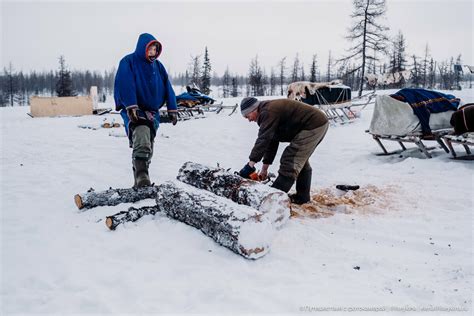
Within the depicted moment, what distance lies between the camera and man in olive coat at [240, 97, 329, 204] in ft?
12.8

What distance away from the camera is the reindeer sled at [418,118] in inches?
260

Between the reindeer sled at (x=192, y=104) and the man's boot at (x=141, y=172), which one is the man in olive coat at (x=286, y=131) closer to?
the man's boot at (x=141, y=172)

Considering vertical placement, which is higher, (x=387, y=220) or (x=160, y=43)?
(x=160, y=43)

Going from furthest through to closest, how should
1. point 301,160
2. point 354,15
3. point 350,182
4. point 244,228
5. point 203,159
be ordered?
point 354,15
point 203,159
point 350,182
point 301,160
point 244,228

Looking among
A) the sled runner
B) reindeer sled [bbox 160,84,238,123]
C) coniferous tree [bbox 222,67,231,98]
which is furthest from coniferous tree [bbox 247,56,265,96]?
the sled runner

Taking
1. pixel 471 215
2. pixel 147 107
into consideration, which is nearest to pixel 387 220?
pixel 471 215

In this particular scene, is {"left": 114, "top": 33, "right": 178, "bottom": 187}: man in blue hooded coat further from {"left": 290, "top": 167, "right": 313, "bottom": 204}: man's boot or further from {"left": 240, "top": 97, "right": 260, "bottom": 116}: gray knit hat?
{"left": 290, "top": 167, "right": 313, "bottom": 204}: man's boot

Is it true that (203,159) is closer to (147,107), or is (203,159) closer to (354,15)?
(147,107)

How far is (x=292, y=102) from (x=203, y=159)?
12.6 ft

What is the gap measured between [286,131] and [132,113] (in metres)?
1.91

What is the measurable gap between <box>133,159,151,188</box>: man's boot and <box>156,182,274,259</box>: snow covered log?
71cm

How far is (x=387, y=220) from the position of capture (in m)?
3.79

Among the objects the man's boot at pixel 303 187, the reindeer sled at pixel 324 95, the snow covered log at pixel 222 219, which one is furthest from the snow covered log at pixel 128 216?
the reindeer sled at pixel 324 95

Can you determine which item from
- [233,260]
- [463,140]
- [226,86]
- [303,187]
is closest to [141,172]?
[233,260]
